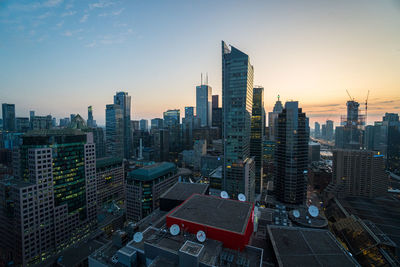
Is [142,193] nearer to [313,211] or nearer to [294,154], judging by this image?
[313,211]

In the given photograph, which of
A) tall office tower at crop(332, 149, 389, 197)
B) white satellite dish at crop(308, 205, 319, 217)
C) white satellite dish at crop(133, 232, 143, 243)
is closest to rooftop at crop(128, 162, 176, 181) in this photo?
white satellite dish at crop(133, 232, 143, 243)

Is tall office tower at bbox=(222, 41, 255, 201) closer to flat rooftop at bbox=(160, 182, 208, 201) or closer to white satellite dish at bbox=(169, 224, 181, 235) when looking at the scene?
flat rooftop at bbox=(160, 182, 208, 201)

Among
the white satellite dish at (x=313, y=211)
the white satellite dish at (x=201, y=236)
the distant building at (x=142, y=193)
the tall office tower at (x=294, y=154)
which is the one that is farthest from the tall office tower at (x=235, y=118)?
the white satellite dish at (x=201, y=236)

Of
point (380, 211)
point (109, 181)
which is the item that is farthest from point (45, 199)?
point (380, 211)

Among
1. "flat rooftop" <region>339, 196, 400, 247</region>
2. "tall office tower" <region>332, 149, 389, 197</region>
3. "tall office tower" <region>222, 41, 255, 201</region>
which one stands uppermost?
"tall office tower" <region>222, 41, 255, 201</region>

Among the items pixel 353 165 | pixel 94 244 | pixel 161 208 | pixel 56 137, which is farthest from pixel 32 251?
pixel 353 165

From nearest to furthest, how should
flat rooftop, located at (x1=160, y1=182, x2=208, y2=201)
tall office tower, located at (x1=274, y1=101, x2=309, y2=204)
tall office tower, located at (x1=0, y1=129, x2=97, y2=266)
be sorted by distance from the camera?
tall office tower, located at (x1=0, y1=129, x2=97, y2=266)
flat rooftop, located at (x1=160, y1=182, x2=208, y2=201)
tall office tower, located at (x1=274, y1=101, x2=309, y2=204)
